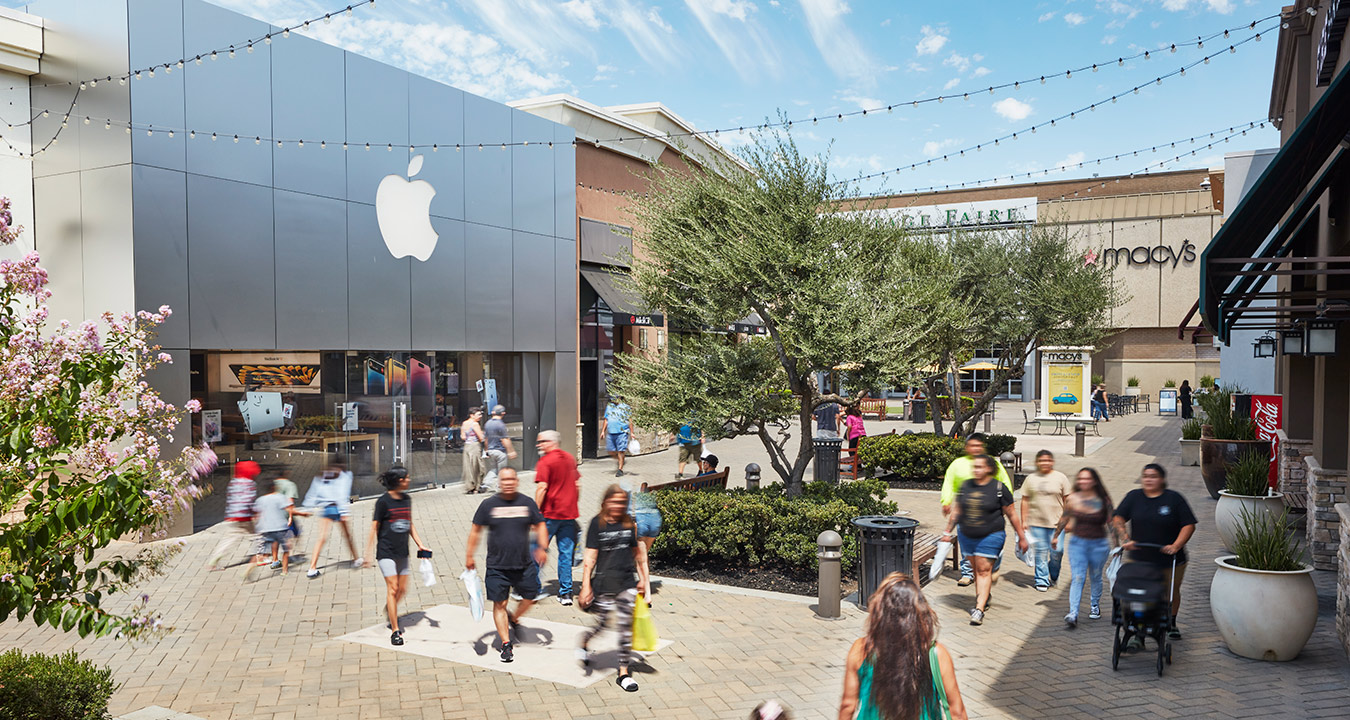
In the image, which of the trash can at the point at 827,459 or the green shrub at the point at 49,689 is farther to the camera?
the trash can at the point at 827,459

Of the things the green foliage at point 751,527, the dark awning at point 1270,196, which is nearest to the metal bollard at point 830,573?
the green foliage at point 751,527

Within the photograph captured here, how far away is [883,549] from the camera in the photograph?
27.9ft

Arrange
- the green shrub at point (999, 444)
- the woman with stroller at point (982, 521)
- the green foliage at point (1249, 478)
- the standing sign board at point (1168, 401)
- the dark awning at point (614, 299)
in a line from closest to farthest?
1. the woman with stroller at point (982, 521)
2. the green foliage at point (1249, 478)
3. the green shrub at point (999, 444)
4. the dark awning at point (614, 299)
5. the standing sign board at point (1168, 401)

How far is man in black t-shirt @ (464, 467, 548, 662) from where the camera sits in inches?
280

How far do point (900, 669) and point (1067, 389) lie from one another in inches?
1163

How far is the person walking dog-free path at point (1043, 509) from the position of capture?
350 inches

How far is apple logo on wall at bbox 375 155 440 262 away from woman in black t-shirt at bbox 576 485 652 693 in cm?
1017

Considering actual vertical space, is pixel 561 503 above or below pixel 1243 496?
above

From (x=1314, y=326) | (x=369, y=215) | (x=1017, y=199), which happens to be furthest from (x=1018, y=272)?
(x=1017, y=199)

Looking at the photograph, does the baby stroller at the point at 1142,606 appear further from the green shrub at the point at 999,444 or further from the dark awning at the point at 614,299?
the dark awning at the point at 614,299

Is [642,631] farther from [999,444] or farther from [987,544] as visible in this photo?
[999,444]

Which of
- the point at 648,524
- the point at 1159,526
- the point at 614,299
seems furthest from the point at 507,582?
the point at 614,299

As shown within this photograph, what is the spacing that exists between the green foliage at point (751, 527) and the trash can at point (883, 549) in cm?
86

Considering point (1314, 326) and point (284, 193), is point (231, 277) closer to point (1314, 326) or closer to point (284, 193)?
point (284, 193)
